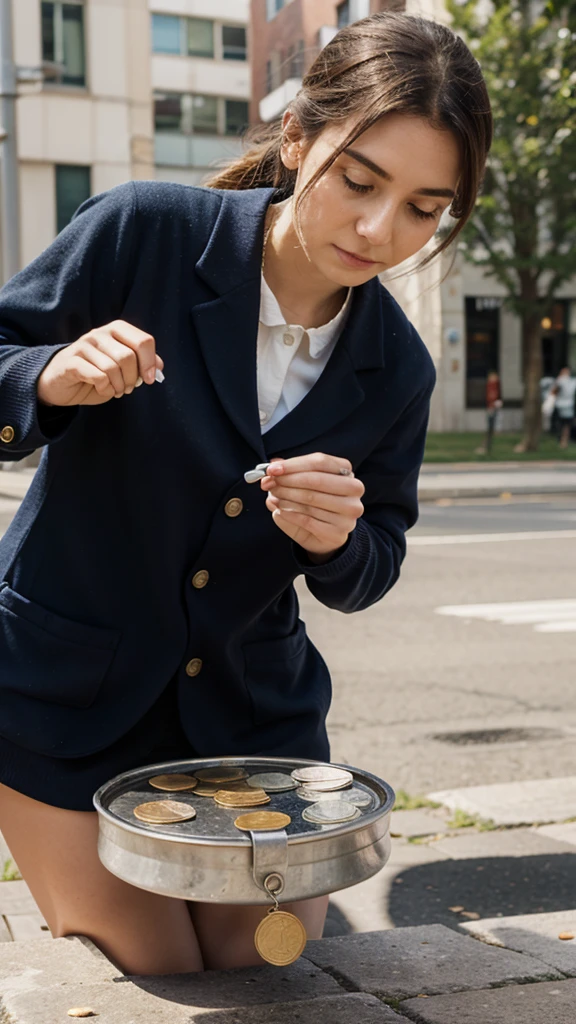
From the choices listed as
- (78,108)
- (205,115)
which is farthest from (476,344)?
(205,115)

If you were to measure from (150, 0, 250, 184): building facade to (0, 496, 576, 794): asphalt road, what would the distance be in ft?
96.0

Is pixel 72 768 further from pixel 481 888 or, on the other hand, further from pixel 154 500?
pixel 481 888

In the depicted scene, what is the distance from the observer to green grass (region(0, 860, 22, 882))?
3707 mm

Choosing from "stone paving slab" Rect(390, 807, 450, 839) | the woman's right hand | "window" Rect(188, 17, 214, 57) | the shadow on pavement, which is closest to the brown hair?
the woman's right hand

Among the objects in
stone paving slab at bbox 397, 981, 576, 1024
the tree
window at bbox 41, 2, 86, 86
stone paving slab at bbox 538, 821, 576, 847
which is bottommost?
stone paving slab at bbox 538, 821, 576, 847

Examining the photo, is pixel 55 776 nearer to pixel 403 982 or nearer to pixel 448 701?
pixel 403 982

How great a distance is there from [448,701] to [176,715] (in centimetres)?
394

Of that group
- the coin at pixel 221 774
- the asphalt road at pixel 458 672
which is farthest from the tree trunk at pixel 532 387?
the coin at pixel 221 774

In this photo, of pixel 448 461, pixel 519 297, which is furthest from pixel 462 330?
pixel 448 461

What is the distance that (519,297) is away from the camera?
24.7m

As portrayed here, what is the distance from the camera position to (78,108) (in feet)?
93.8

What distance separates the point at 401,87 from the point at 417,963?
5.15 feet

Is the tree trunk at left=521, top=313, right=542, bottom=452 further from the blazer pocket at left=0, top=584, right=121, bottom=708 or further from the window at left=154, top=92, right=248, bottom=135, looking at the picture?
the blazer pocket at left=0, top=584, right=121, bottom=708

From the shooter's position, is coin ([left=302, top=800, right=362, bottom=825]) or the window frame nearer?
coin ([left=302, top=800, right=362, bottom=825])
